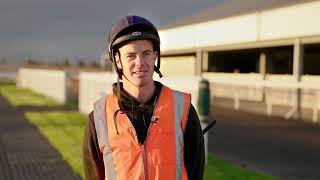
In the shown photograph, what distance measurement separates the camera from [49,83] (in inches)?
1120

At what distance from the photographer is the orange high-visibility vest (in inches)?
91.2

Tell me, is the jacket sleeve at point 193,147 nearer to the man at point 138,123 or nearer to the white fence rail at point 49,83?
the man at point 138,123

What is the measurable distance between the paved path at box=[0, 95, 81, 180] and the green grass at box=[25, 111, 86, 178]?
6.4 inches

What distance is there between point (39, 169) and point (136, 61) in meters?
6.48

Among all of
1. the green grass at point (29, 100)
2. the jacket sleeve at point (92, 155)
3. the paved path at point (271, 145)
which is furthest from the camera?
the green grass at point (29, 100)

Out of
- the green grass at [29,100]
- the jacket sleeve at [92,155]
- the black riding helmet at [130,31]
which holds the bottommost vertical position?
the green grass at [29,100]

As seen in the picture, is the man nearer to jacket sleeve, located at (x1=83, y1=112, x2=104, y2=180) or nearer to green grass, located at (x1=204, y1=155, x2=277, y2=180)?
jacket sleeve, located at (x1=83, y1=112, x2=104, y2=180)

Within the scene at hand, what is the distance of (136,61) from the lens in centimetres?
235

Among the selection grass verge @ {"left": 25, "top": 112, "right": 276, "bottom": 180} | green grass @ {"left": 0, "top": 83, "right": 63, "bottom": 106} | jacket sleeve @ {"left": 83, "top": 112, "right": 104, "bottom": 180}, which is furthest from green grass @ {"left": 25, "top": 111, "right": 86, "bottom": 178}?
jacket sleeve @ {"left": 83, "top": 112, "right": 104, "bottom": 180}

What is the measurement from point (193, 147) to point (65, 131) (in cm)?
1086

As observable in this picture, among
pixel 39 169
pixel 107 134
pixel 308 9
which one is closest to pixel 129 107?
pixel 107 134

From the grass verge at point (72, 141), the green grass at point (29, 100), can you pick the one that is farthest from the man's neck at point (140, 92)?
the green grass at point (29, 100)

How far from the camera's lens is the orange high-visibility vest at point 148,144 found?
2.32m

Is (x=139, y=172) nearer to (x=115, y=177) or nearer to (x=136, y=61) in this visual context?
(x=115, y=177)
